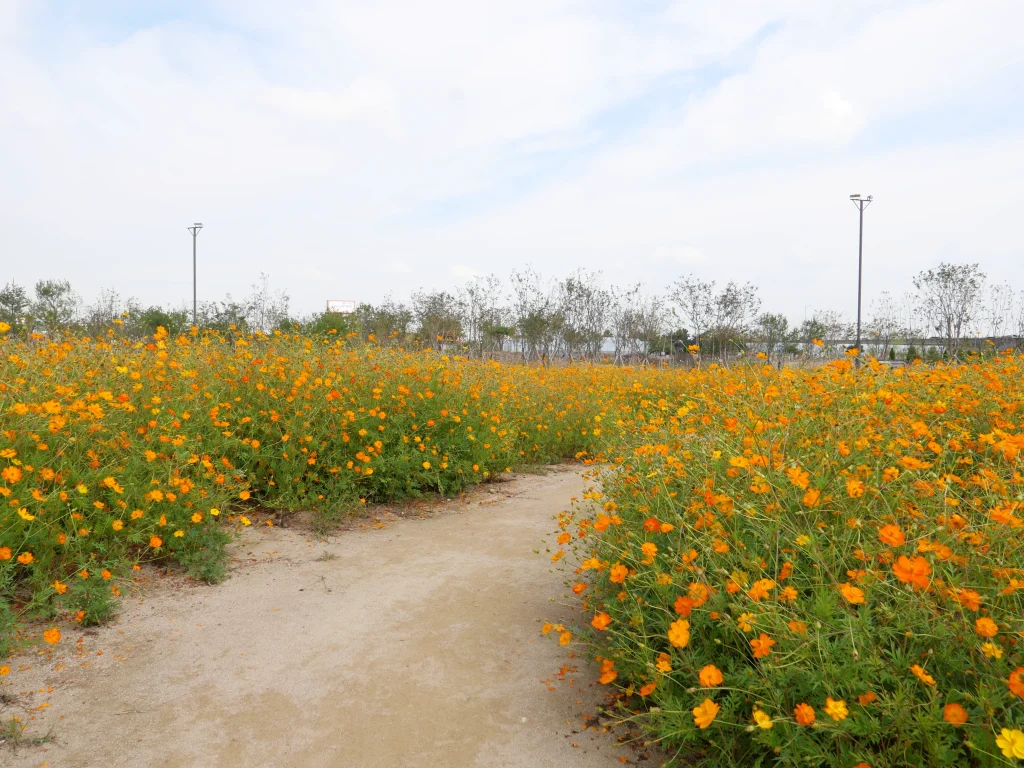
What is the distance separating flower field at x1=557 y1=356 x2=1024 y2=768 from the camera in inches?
61.6

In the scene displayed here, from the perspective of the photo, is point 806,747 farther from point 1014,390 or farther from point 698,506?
point 1014,390

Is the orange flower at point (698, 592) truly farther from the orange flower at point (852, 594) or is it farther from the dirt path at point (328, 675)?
the dirt path at point (328, 675)

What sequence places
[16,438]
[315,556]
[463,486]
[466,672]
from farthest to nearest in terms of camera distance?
1. [463,486]
2. [315,556]
3. [16,438]
4. [466,672]

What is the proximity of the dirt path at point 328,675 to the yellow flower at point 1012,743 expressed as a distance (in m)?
1.15

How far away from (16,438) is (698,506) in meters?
3.09

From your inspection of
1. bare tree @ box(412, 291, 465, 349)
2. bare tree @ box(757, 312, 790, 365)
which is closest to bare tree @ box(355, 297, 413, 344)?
bare tree @ box(412, 291, 465, 349)

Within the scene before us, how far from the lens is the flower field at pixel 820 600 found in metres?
1.57

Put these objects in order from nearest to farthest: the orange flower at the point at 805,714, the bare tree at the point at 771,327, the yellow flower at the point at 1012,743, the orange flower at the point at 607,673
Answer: the yellow flower at the point at 1012,743, the orange flower at the point at 805,714, the orange flower at the point at 607,673, the bare tree at the point at 771,327

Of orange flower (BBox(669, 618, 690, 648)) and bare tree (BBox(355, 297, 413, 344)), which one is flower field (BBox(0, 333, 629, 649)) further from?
bare tree (BBox(355, 297, 413, 344))

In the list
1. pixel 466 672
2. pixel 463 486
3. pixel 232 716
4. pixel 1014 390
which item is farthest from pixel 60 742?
pixel 1014 390

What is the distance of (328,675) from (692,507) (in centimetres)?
156

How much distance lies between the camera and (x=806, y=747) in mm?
1591

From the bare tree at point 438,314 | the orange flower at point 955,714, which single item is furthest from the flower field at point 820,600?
the bare tree at point 438,314

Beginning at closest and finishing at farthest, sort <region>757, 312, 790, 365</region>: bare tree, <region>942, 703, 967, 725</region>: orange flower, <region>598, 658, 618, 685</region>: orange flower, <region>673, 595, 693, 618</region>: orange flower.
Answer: <region>942, 703, 967, 725</region>: orange flower → <region>673, 595, 693, 618</region>: orange flower → <region>598, 658, 618, 685</region>: orange flower → <region>757, 312, 790, 365</region>: bare tree
